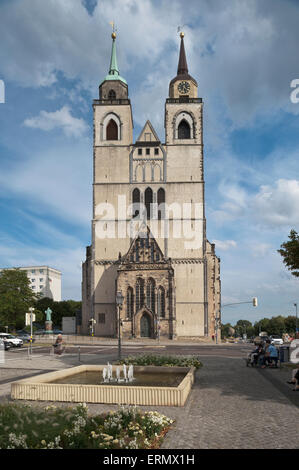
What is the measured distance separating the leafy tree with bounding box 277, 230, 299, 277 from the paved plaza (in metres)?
4.84

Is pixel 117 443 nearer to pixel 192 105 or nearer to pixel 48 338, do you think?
pixel 48 338

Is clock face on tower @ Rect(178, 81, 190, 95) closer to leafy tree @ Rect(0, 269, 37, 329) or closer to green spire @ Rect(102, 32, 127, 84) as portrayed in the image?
green spire @ Rect(102, 32, 127, 84)

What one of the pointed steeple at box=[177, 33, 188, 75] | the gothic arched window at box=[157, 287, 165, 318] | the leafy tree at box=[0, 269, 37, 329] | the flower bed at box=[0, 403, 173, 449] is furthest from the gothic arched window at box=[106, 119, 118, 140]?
the flower bed at box=[0, 403, 173, 449]

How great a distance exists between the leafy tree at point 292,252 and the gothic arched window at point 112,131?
152 ft

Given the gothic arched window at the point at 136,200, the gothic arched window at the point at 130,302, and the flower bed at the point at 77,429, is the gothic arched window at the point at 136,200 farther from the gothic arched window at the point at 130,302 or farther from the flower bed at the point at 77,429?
the flower bed at the point at 77,429

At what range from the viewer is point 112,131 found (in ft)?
205

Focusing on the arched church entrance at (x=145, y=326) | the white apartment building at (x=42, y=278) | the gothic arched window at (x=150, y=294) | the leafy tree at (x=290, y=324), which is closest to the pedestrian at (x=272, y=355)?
the gothic arched window at (x=150, y=294)

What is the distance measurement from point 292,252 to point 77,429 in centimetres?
1403

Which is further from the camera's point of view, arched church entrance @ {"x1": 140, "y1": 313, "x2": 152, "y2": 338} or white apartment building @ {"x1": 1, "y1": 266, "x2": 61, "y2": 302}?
white apartment building @ {"x1": 1, "y1": 266, "x2": 61, "y2": 302}

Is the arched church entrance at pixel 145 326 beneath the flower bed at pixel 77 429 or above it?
beneath

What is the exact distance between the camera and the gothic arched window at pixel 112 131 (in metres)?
62.2

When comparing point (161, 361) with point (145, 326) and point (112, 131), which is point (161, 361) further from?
point (112, 131)

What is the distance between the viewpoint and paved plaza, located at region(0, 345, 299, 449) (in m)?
7.90
